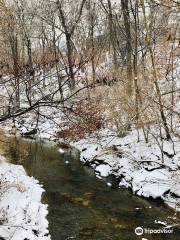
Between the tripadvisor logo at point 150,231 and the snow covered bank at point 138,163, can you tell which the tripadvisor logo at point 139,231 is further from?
the snow covered bank at point 138,163

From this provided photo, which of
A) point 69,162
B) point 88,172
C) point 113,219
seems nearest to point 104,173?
point 88,172

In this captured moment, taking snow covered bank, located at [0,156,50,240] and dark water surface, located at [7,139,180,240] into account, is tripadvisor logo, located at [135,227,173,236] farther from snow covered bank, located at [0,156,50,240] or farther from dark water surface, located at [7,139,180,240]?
snow covered bank, located at [0,156,50,240]

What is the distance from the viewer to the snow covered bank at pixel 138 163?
14098 mm

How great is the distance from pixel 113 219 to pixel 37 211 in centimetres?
246

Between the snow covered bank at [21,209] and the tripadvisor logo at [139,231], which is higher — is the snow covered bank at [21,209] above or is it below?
above

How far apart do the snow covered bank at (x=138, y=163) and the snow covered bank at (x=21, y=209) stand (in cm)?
362

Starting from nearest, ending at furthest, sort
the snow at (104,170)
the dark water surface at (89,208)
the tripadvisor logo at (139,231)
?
the tripadvisor logo at (139,231) < the dark water surface at (89,208) < the snow at (104,170)

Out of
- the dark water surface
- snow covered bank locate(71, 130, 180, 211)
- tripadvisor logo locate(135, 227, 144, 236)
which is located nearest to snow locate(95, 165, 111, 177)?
snow covered bank locate(71, 130, 180, 211)

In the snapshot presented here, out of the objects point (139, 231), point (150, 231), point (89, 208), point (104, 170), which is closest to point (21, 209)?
point (89, 208)

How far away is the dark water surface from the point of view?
1116cm

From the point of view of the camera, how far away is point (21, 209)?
1236cm

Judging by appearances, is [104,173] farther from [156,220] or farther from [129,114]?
[156,220]

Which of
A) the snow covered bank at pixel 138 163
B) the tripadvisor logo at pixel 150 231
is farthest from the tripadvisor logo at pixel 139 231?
the snow covered bank at pixel 138 163

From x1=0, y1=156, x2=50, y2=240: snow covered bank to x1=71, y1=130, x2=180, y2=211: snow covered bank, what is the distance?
3.62 metres
